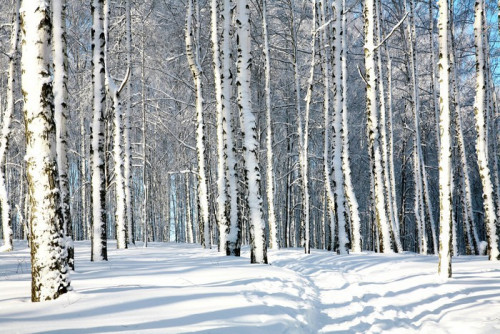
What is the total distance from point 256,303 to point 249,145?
506cm

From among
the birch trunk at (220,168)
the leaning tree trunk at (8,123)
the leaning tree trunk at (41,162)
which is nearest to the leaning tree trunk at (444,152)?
the birch trunk at (220,168)

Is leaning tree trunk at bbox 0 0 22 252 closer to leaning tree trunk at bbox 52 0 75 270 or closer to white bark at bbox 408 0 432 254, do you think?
leaning tree trunk at bbox 52 0 75 270

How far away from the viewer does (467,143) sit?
2616cm

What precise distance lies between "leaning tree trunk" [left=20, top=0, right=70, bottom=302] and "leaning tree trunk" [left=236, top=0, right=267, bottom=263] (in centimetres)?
520

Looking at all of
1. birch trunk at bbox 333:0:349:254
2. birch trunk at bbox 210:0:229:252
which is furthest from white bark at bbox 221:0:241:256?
birch trunk at bbox 333:0:349:254

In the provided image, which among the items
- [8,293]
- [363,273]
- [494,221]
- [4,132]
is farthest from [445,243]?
[4,132]

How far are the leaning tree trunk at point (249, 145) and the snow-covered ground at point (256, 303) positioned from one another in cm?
149

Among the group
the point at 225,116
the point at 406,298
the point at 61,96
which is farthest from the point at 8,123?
the point at 406,298

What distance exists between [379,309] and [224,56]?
29.3ft

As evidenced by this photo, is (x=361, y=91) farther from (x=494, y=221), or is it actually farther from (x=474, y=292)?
(x=474, y=292)

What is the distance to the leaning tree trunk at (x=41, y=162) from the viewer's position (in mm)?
4348

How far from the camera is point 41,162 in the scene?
4.49m

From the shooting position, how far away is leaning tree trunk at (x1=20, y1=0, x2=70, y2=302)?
4348mm

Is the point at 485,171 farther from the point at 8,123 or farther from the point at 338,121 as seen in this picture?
the point at 8,123
